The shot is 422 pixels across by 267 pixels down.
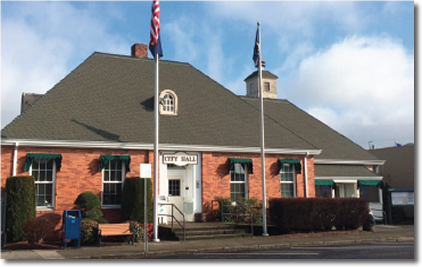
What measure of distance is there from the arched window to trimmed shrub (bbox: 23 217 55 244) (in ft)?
25.8

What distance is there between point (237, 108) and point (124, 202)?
892 cm

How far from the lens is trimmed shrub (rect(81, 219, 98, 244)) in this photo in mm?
15414

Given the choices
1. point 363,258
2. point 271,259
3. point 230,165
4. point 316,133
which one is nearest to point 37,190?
point 230,165

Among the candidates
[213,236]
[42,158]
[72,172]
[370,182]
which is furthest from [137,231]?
[370,182]

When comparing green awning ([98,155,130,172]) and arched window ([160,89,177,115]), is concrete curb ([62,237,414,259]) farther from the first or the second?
arched window ([160,89,177,115])

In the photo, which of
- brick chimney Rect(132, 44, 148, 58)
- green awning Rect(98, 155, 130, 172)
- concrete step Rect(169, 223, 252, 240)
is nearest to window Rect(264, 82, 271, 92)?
brick chimney Rect(132, 44, 148, 58)

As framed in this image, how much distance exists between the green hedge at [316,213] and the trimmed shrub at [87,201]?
7327 mm

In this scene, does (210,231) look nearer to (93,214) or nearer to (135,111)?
(93,214)

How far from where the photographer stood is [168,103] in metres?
21.4

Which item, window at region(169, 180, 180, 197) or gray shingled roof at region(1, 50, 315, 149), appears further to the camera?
window at region(169, 180, 180, 197)

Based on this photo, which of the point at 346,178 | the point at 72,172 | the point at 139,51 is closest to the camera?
the point at 72,172

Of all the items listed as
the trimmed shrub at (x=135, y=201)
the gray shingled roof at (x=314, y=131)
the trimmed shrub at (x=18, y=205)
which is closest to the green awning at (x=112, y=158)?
the trimmed shrub at (x=135, y=201)

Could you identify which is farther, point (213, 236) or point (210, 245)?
point (213, 236)

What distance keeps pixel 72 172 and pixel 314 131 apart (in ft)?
52.3
